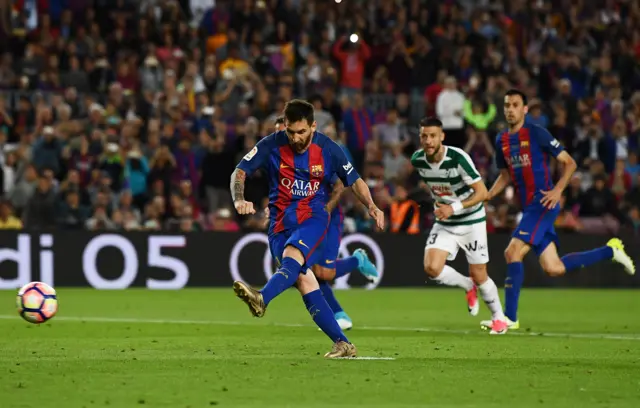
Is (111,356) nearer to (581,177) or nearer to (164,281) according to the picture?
(164,281)

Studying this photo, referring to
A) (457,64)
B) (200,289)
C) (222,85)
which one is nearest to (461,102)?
(457,64)

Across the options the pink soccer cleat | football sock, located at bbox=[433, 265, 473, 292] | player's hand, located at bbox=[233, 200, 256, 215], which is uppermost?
player's hand, located at bbox=[233, 200, 256, 215]

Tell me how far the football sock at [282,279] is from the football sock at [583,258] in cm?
578

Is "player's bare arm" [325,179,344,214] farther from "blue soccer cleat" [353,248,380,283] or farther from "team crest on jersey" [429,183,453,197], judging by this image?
"blue soccer cleat" [353,248,380,283]

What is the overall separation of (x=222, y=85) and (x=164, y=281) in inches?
182

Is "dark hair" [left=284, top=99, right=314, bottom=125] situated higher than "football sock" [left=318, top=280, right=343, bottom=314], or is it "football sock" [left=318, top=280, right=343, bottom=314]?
"dark hair" [left=284, top=99, right=314, bottom=125]

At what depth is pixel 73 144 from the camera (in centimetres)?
2311

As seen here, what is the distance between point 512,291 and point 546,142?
168 centimetres

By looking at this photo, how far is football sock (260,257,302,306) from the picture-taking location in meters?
10.2

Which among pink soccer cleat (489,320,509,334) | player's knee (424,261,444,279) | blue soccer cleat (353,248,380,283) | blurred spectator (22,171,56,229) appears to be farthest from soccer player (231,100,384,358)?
blurred spectator (22,171,56,229)

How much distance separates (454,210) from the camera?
45.9 feet

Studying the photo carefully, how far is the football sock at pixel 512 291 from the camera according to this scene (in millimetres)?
14539

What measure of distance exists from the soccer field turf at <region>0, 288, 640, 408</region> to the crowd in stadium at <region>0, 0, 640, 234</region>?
4.78 metres

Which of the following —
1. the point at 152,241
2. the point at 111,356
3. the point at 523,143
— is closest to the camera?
the point at 111,356
